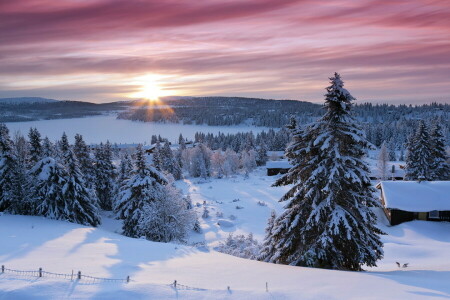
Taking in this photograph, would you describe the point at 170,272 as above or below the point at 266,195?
above

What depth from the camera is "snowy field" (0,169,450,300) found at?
368 inches

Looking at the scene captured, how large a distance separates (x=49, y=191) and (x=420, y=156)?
4611cm

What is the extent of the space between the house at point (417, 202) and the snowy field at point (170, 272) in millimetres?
6502

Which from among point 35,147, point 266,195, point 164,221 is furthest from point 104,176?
point 266,195

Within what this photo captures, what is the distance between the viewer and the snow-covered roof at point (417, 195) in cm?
3300

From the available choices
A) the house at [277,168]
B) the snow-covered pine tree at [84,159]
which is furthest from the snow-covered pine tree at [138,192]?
the house at [277,168]

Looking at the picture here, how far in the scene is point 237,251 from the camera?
2462 centimetres

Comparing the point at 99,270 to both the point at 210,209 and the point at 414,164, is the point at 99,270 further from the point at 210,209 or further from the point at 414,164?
the point at 414,164

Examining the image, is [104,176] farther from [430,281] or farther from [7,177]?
[430,281]

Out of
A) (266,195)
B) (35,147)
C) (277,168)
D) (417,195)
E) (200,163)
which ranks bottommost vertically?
(266,195)

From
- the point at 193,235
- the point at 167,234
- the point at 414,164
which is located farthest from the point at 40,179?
the point at 414,164

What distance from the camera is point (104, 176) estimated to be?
4600 cm

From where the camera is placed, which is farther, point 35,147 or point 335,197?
point 35,147

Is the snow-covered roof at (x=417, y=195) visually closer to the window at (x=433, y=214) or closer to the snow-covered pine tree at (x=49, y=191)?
the window at (x=433, y=214)
